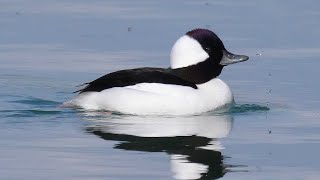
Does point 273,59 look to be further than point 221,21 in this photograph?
No

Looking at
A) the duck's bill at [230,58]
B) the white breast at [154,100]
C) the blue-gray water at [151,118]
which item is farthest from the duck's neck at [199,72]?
the blue-gray water at [151,118]

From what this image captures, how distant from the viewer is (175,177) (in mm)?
10312

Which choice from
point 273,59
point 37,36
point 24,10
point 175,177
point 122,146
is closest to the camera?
point 175,177

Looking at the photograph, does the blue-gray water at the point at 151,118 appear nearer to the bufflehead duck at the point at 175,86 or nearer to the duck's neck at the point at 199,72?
the bufflehead duck at the point at 175,86

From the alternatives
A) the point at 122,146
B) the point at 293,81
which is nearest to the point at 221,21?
the point at 293,81

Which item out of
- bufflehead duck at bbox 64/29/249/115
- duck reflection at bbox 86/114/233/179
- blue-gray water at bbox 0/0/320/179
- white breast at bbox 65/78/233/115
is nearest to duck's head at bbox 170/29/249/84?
bufflehead duck at bbox 64/29/249/115

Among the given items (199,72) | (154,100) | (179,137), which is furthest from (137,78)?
(179,137)

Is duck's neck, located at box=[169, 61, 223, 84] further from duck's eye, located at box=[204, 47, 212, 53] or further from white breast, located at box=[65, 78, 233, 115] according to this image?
white breast, located at box=[65, 78, 233, 115]

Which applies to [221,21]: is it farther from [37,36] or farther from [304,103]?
[304,103]

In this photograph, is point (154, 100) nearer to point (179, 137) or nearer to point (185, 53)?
point (185, 53)

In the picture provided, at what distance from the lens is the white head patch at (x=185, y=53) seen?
47.5 feet

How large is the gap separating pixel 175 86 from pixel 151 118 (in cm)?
54

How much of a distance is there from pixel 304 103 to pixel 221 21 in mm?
4642

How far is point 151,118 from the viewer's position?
45.1ft
